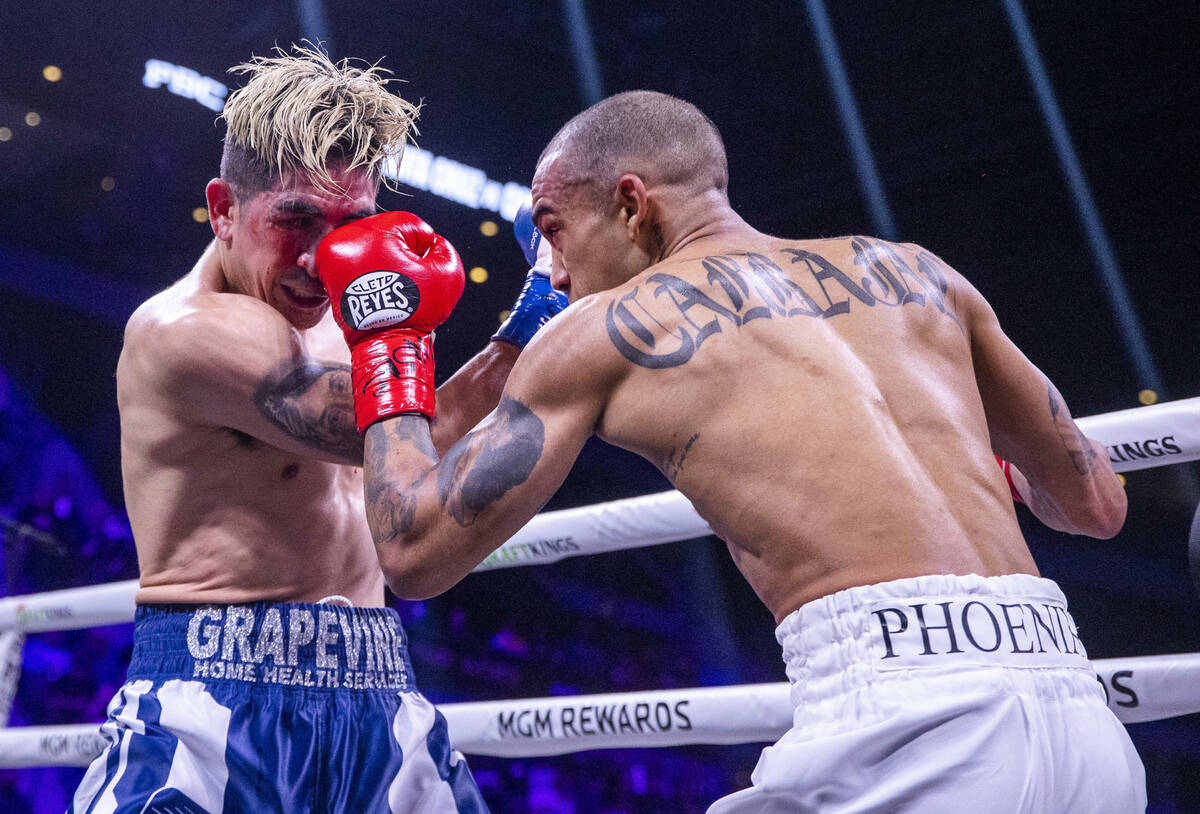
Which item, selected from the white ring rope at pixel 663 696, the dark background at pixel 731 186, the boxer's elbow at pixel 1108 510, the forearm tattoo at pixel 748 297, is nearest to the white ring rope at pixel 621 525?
the white ring rope at pixel 663 696

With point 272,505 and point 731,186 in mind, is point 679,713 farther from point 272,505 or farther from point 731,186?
point 731,186

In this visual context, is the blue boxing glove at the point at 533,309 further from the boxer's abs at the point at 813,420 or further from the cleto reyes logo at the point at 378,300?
the boxer's abs at the point at 813,420

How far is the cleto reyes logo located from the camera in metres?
1.40

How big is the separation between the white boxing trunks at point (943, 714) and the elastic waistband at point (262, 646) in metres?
0.68

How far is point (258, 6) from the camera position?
4.30m

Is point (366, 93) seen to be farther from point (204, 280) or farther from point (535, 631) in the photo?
point (535, 631)

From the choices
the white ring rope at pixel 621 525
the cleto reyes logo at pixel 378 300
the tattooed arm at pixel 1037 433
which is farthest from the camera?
the white ring rope at pixel 621 525

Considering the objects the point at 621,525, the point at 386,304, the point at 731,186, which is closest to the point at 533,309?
the point at 386,304

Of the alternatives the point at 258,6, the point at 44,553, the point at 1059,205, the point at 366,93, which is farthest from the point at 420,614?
the point at 366,93

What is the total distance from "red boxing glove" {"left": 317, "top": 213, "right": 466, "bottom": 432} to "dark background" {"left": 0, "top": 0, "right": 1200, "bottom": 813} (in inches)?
131

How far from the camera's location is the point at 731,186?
17.8 feet

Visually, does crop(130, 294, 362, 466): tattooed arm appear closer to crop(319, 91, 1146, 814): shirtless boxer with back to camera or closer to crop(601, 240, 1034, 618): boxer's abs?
crop(319, 91, 1146, 814): shirtless boxer with back to camera

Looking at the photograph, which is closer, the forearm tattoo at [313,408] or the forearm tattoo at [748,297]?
the forearm tattoo at [748,297]

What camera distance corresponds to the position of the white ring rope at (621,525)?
1507 mm
